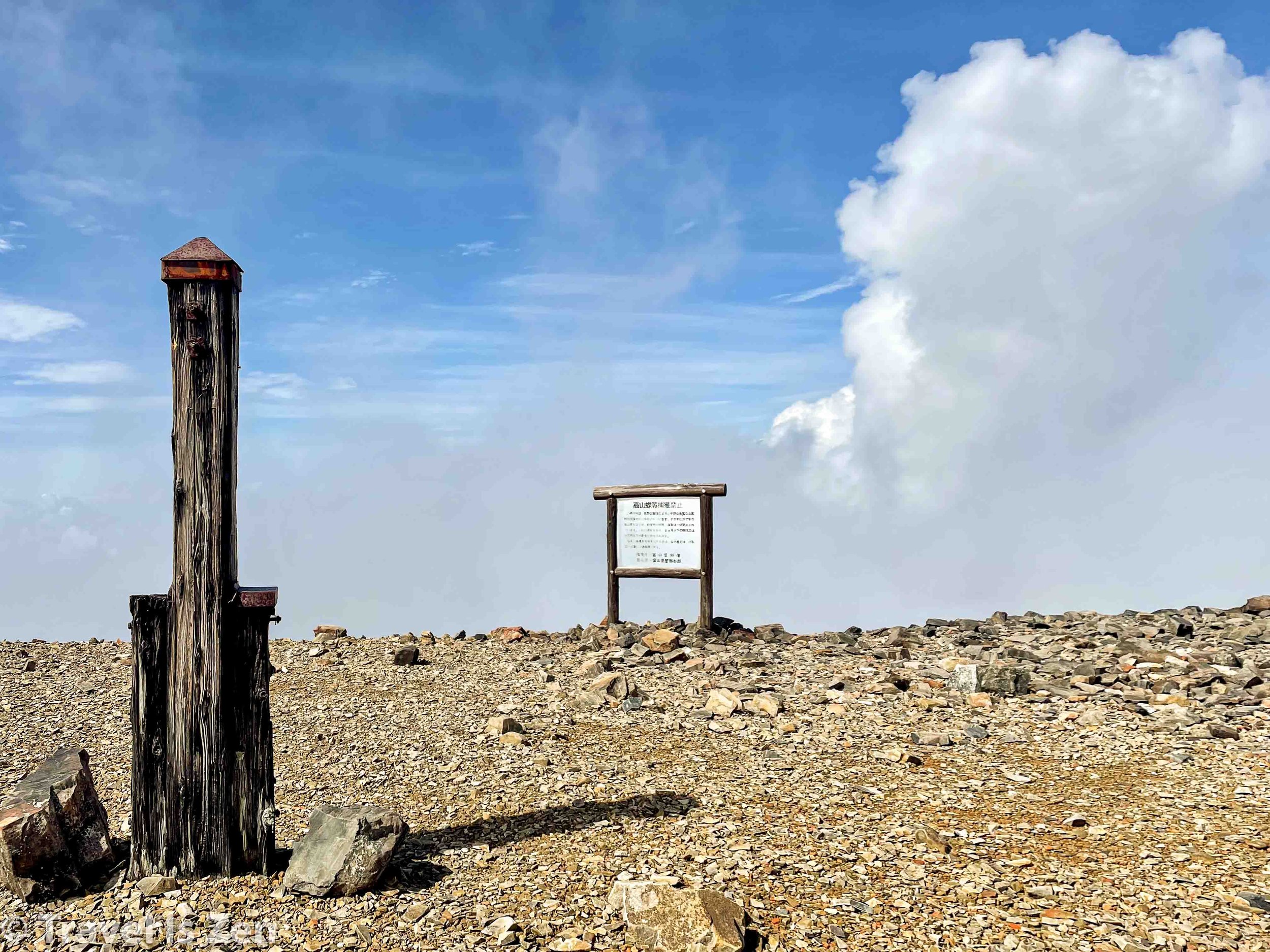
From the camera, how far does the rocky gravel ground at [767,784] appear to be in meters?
5.47

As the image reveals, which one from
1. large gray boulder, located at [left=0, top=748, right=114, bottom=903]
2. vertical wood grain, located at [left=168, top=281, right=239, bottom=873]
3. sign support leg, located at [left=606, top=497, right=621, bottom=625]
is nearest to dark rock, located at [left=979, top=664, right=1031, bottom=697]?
sign support leg, located at [left=606, top=497, right=621, bottom=625]

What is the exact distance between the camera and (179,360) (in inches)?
225

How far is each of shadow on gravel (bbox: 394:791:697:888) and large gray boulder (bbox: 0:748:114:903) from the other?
1.95 metres

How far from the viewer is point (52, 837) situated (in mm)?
5730

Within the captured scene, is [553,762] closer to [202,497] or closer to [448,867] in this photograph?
[448,867]

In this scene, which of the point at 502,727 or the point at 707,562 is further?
the point at 707,562

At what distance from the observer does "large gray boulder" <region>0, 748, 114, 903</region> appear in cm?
565

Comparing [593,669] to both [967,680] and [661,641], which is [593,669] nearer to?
[661,641]

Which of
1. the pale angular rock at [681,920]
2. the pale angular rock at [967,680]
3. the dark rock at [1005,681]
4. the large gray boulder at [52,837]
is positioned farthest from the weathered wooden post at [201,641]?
the dark rock at [1005,681]

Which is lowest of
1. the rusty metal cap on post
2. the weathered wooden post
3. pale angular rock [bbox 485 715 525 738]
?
pale angular rock [bbox 485 715 525 738]

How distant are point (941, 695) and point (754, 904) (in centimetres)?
621

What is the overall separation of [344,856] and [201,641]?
1.60 metres

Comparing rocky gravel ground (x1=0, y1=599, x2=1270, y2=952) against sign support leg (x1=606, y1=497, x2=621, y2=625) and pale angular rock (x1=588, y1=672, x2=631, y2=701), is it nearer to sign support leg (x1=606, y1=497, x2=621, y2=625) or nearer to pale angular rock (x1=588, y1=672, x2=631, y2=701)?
pale angular rock (x1=588, y1=672, x2=631, y2=701)

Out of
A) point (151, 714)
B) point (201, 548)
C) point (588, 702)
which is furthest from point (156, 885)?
point (588, 702)
